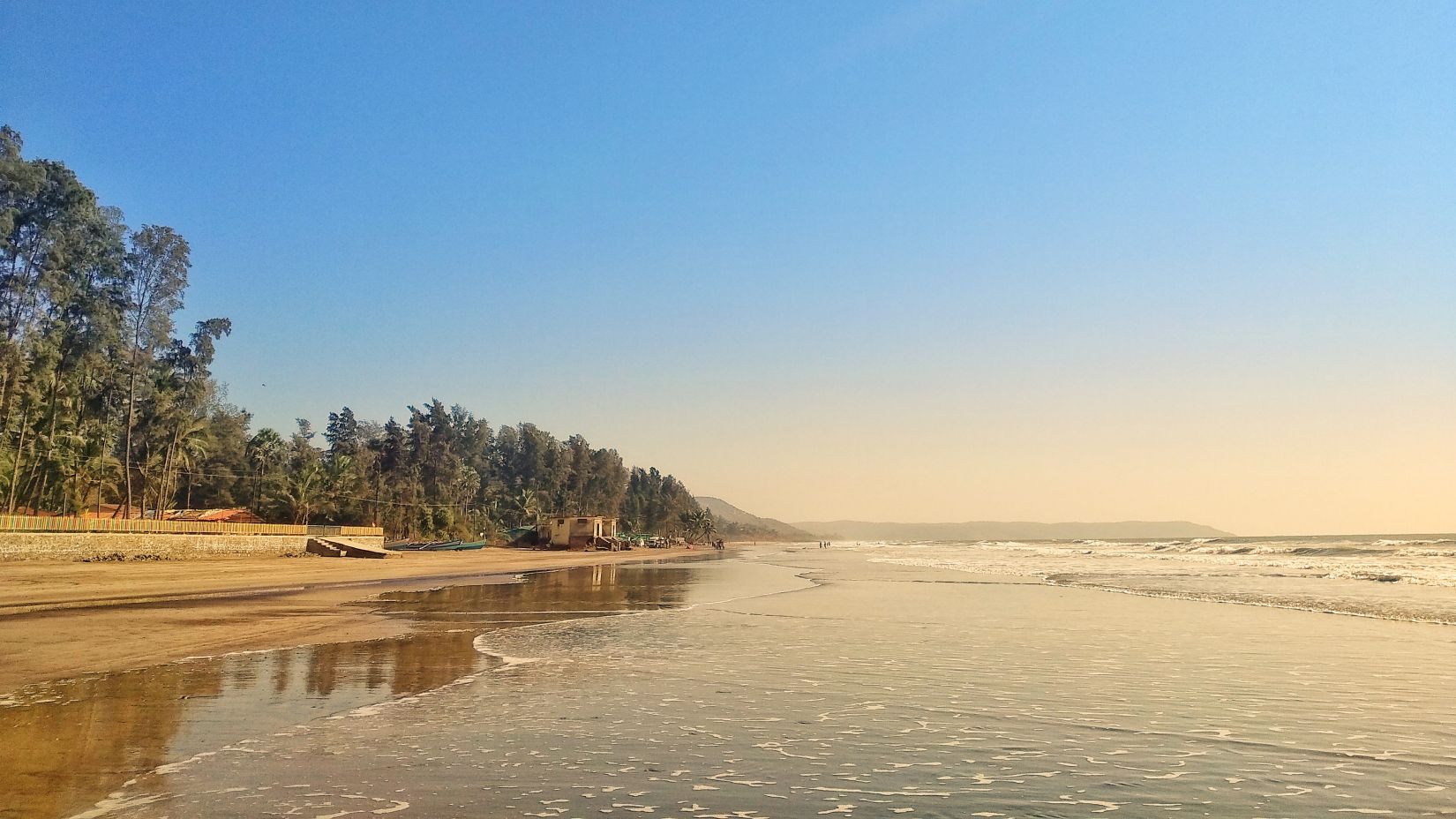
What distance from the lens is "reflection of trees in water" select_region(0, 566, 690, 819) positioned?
7293mm

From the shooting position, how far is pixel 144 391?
225ft

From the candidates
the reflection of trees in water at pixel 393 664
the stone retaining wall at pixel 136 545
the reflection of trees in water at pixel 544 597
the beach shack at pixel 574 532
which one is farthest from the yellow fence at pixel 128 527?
the beach shack at pixel 574 532

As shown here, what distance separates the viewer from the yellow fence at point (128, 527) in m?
36.1

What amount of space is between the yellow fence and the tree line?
11.1 m

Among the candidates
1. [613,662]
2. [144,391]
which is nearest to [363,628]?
[613,662]

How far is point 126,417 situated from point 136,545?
42.2m

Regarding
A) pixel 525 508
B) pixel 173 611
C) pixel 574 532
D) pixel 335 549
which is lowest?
pixel 173 611

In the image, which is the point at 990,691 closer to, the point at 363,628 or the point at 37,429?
the point at 363,628

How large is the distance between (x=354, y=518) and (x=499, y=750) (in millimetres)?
85648

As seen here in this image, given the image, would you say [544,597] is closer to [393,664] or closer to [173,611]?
[173,611]

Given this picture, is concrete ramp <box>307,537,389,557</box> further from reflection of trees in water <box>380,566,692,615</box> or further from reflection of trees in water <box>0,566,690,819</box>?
reflection of trees in water <box>0,566,690,819</box>

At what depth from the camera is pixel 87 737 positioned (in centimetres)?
875

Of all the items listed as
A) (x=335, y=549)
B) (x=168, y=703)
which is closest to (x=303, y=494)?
(x=335, y=549)

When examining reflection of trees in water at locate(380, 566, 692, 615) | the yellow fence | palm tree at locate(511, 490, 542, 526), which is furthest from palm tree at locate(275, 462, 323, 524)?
palm tree at locate(511, 490, 542, 526)
